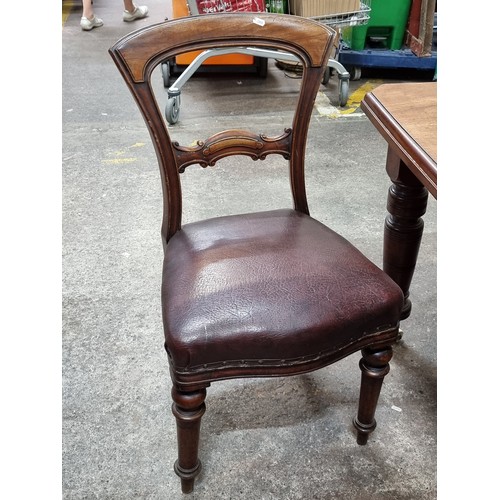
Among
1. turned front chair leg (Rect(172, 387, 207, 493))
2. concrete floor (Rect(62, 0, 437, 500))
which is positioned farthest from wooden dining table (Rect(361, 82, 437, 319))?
turned front chair leg (Rect(172, 387, 207, 493))

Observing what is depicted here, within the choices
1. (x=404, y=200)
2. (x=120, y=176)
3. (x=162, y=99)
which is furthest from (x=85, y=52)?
(x=404, y=200)

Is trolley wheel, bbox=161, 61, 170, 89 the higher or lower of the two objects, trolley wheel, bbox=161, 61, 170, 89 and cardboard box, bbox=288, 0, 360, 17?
the lower

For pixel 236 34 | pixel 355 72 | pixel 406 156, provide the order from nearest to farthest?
pixel 406 156 < pixel 236 34 < pixel 355 72

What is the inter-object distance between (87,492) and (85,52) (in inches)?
151

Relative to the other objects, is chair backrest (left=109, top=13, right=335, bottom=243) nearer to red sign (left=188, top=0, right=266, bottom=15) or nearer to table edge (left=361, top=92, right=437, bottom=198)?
table edge (left=361, top=92, right=437, bottom=198)

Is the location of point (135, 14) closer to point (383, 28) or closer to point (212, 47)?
point (383, 28)

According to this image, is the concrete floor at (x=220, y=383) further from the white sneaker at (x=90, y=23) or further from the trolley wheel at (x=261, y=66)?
the white sneaker at (x=90, y=23)

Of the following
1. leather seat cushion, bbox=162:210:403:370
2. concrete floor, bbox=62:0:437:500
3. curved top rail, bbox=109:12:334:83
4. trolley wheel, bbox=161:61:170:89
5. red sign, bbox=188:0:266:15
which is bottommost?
concrete floor, bbox=62:0:437:500

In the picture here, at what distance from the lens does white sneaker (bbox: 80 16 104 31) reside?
4.83 metres

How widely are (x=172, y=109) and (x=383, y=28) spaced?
1.58m

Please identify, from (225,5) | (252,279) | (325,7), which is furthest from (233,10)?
(252,279)

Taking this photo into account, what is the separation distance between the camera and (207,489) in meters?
1.28

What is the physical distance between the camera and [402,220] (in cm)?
148

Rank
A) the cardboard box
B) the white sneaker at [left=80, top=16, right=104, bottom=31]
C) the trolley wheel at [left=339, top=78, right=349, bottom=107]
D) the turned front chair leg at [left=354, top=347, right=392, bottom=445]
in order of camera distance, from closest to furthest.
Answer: the turned front chair leg at [left=354, top=347, right=392, bottom=445]
the cardboard box
the trolley wheel at [left=339, top=78, right=349, bottom=107]
the white sneaker at [left=80, top=16, right=104, bottom=31]
